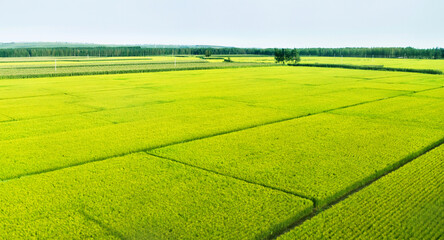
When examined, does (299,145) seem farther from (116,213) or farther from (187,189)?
(116,213)

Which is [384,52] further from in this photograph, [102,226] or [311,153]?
[102,226]

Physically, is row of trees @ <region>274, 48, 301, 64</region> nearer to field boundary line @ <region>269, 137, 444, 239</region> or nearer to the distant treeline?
the distant treeline

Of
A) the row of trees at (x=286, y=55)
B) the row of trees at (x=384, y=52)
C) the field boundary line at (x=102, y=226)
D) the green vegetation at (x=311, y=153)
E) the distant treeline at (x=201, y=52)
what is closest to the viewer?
the field boundary line at (x=102, y=226)

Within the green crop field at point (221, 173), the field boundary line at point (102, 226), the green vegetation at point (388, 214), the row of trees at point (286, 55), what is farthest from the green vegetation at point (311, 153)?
the row of trees at point (286, 55)

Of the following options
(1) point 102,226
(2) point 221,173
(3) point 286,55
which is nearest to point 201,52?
(3) point 286,55

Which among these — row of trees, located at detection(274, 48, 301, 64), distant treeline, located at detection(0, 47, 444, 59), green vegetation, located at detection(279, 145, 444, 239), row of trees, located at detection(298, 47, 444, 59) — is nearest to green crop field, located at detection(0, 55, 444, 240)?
green vegetation, located at detection(279, 145, 444, 239)

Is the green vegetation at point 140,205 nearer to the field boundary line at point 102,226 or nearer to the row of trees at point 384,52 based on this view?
the field boundary line at point 102,226

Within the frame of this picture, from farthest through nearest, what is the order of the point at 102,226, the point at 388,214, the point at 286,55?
the point at 286,55, the point at 388,214, the point at 102,226
